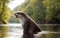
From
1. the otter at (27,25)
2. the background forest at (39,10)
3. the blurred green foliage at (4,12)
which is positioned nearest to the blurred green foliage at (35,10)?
the background forest at (39,10)

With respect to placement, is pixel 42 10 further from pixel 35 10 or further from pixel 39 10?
pixel 35 10

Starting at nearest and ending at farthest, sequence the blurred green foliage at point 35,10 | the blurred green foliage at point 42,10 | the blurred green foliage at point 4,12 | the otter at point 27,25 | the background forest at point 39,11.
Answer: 1. the otter at point 27,25
2. the blurred green foliage at point 4,12
3. the background forest at point 39,11
4. the blurred green foliage at point 42,10
5. the blurred green foliage at point 35,10

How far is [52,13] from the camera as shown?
61.9 ft

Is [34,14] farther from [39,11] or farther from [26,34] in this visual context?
[26,34]

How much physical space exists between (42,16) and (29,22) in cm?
1585

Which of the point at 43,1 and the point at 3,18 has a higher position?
the point at 43,1

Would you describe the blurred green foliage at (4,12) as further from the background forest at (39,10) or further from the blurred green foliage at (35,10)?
the blurred green foliage at (35,10)

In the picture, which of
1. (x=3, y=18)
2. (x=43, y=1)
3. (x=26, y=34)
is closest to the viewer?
(x=26, y=34)

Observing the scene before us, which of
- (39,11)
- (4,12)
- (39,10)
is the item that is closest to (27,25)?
(4,12)

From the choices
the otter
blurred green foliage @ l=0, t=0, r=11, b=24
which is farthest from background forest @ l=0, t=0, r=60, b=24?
the otter

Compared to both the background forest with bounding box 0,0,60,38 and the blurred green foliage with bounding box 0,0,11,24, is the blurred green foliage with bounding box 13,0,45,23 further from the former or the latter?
the blurred green foliage with bounding box 0,0,11,24

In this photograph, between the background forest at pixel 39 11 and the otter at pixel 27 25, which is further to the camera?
the background forest at pixel 39 11

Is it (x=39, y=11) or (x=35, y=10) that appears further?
(x=35, y=10)

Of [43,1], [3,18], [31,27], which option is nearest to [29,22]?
[31,27]
